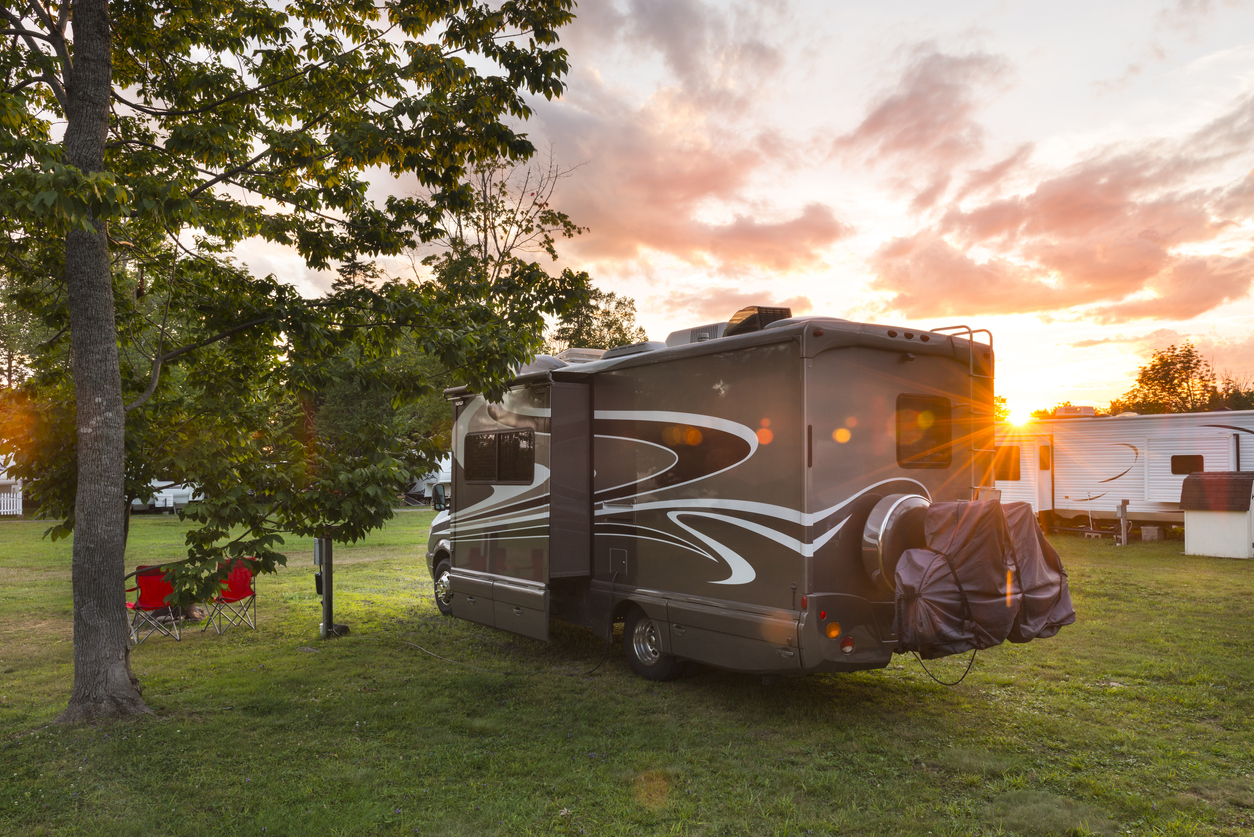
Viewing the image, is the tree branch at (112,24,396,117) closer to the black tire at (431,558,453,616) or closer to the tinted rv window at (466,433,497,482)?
the tinted rv window at (466,433,497,482)

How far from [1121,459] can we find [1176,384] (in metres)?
41.9

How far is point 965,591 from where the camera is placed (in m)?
5.22

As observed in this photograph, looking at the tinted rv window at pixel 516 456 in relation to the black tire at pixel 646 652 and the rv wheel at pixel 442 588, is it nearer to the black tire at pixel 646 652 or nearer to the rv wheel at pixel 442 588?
the black tire at pixel 646 652

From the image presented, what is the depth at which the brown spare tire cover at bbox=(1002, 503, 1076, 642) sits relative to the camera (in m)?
5.30

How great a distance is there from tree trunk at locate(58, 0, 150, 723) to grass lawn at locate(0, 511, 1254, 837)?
399mm

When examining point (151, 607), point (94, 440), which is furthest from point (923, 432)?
point (151, 607)

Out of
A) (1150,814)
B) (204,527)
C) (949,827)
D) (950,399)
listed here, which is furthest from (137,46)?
(1150,814)

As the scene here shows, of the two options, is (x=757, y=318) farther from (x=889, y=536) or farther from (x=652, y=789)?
(x=652, y=789)

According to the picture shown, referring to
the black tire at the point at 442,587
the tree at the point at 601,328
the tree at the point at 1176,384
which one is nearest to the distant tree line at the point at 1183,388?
the tree at the point at 1176,384

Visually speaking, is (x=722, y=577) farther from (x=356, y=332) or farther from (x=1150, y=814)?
(x=356, y=332)

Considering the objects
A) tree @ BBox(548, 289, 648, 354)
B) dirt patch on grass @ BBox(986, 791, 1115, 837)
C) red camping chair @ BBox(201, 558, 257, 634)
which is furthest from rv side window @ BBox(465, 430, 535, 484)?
tree @ BBox(548, 289, 648, 354)

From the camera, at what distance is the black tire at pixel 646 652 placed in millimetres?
6922

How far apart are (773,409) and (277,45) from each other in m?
5.53

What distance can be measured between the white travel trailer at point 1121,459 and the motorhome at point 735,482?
1151 cm
